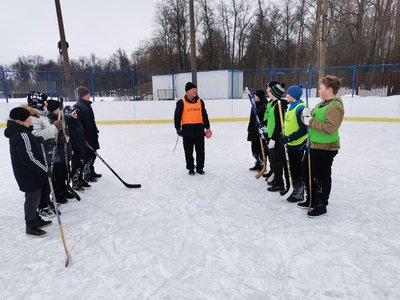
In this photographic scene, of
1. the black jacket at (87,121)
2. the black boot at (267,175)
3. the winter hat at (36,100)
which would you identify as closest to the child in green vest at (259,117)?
the black boot at (267,175)

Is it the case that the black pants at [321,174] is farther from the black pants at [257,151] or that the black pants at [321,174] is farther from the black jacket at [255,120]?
the black pants at [257,151]

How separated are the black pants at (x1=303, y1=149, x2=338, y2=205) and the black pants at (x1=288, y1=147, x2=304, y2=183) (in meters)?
0.31

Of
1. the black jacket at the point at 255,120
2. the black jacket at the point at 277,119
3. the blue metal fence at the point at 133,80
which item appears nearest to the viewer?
the black jacket at the point at 277,119

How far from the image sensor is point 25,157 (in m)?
2.46

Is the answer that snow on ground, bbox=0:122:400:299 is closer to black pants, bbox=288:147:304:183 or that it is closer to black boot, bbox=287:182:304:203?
black boot, bbox=287:182:304:203

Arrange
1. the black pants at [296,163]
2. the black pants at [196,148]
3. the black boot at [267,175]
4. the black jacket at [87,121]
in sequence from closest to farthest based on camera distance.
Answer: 1. the black pants at [296,163]
2. the black jacket at [87,121]
3. the black boot at [267,175]
4. the black pants at [196,148]

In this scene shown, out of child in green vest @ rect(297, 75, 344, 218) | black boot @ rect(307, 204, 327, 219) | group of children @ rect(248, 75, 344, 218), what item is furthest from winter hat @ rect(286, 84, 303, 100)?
black boot @ rect(307, 204, 327, 219)

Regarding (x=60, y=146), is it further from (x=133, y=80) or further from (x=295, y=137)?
(x=133, y=80)

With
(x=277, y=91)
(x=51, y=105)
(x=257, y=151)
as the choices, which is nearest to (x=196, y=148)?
(x=257, y=151)

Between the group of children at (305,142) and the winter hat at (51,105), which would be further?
the winter hat at (51,105)

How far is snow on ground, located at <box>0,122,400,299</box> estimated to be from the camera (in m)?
2.00

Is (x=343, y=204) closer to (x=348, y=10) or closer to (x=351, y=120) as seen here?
(x=351, y=120)

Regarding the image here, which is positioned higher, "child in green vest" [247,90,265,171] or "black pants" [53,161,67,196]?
"child in green vest" [247,90,265,171]

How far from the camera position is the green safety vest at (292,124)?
10.1 feet
